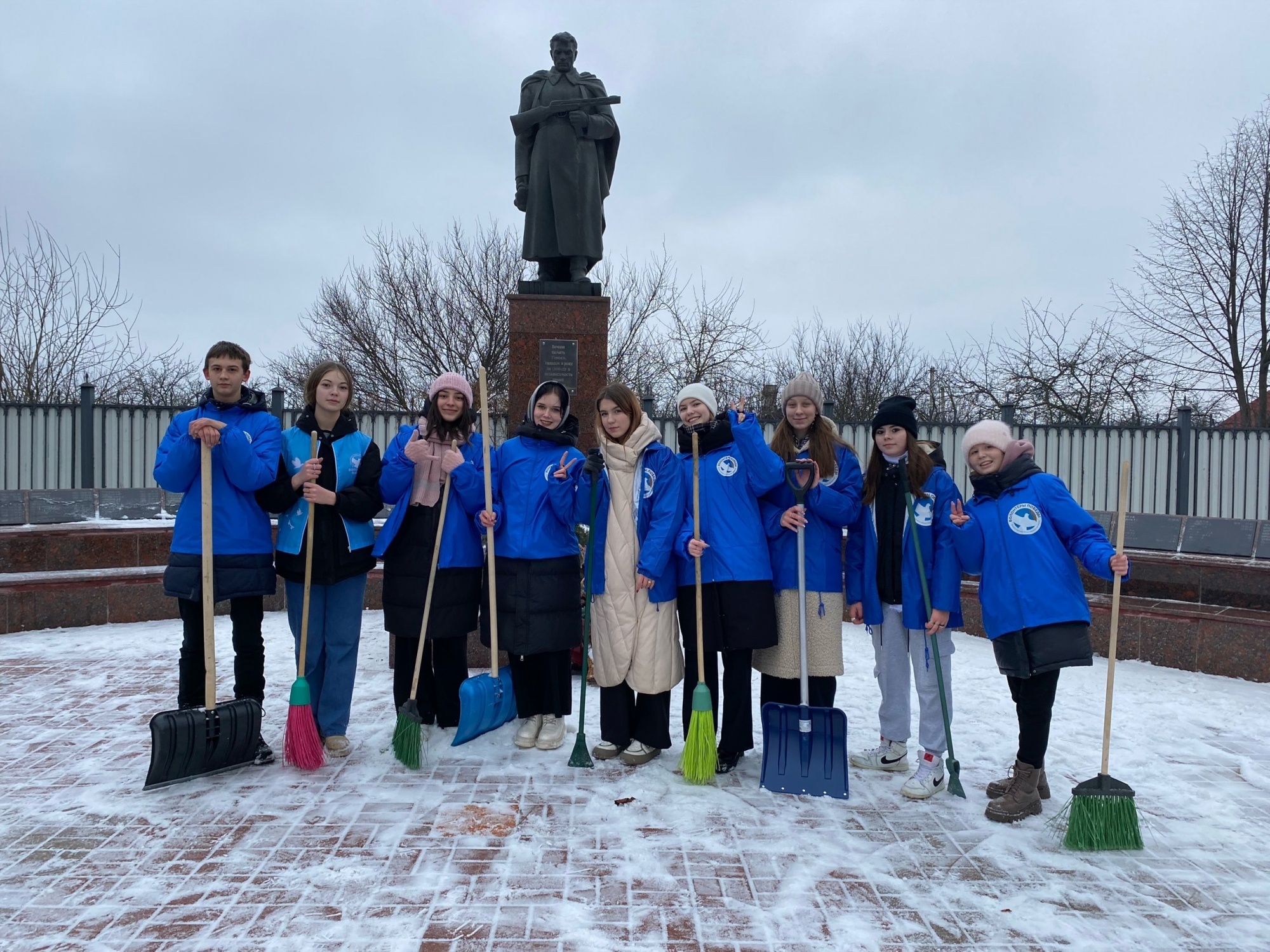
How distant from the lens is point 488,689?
402 centimetres

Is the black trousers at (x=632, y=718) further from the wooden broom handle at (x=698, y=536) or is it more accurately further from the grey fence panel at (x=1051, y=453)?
the grey fence panel at (x=1051, y=453)

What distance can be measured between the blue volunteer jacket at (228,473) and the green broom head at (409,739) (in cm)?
100

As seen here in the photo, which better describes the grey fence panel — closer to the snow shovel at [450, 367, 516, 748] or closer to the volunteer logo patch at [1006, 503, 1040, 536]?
the snow shovel at [450, 367, 516, 748]

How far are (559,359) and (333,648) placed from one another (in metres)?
2.79

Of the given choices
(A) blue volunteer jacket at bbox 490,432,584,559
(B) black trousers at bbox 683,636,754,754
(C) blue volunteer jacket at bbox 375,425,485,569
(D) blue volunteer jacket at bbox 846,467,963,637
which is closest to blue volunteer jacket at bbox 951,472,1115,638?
(D) blue volunteer jacket at bbox 846,467,963,637

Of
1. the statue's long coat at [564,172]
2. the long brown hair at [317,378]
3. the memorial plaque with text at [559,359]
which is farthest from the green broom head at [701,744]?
the statue's long coat at [564,172]

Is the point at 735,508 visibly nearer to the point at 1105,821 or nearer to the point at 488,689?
the point at 488,689

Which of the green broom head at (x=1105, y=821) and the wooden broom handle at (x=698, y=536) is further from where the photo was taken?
the wooden broom handle at (x=698, y=536)

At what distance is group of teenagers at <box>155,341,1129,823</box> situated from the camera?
3.86 meters

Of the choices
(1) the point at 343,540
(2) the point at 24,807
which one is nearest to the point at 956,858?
(1) the point at 343,540

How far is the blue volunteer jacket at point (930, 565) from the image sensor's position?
3.77 meters

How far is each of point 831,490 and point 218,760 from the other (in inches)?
116

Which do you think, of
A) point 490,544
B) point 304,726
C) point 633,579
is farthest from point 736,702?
point 304,726

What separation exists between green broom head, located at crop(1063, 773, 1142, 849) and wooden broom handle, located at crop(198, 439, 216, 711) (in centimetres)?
356
